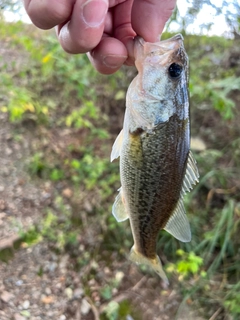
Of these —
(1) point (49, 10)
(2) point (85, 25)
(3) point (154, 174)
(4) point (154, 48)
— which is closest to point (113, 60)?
(4) point (154, 48)

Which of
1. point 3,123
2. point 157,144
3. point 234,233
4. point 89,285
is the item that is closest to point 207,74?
point 234,233

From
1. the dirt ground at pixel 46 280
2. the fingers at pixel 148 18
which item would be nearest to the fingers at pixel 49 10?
the fingers at pixel 148 18

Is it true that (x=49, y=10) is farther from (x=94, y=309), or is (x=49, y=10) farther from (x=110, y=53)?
(x=94, y=309)

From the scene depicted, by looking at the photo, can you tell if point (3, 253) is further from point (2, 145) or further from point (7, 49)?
point (7, 49)

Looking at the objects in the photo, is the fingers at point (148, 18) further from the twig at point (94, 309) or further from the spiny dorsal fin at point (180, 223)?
the twig at point (94, 309)

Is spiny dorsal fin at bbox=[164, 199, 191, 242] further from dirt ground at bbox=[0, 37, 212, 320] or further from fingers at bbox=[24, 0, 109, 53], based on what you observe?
dirt ground at bbox=[0, 37, 212, 320]

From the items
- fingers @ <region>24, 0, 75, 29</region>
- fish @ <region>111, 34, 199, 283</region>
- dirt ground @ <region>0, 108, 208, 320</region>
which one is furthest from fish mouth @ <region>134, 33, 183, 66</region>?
dirt ground @ <region>0, 108, 208, 320</region>

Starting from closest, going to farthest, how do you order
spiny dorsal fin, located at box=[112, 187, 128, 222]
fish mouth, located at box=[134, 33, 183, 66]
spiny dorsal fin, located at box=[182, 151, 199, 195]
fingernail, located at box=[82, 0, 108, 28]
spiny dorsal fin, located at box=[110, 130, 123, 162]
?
fingernail, located at box=[82, 0, 108, 28]
fish mouth, located at box=[134, 33, 183, 66]
spiny dorsal fin, located at box=[182, 151, 199, 195]
spiny dorsal fin, located at box=[110, 130, 123, 162]
spiny dorsal fin, located at box=[112, 187, 128, 222]
